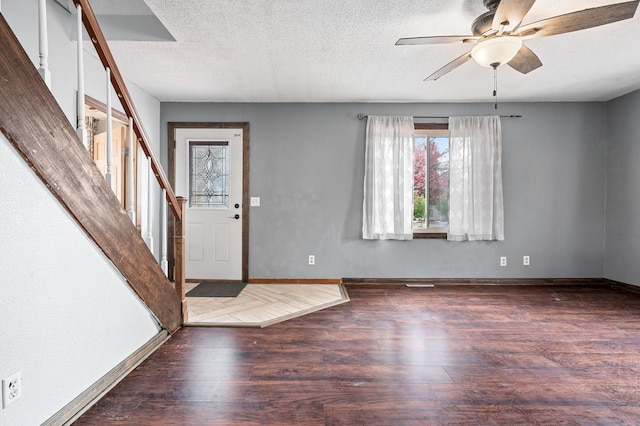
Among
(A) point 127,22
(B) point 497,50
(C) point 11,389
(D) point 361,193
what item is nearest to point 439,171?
(D) point 361,193

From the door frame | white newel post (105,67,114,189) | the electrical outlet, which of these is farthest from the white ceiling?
the electrical outlet

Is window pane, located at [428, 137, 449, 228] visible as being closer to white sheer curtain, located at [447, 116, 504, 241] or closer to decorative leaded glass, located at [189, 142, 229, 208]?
white sheer curtain, located at [447, 116, 504, 241]

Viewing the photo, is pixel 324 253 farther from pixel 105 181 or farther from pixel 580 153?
pixel 580 153

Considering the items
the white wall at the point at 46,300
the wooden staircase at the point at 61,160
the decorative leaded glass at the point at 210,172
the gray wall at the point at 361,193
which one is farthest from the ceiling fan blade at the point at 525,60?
the decorative leaded glass at the point at 210,172

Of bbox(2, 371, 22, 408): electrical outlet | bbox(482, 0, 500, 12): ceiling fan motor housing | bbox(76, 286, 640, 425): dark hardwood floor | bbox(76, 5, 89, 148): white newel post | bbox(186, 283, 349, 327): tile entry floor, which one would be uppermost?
bbox(482, 0, 500, 12): ceiling fan motor housing

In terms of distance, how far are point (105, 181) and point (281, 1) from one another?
4.99 feet

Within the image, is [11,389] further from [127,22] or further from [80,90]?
[127,22]

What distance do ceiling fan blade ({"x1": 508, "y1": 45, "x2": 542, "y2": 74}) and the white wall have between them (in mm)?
2846

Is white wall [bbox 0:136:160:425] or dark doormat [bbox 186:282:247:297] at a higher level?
white wall [bbox 0:136:160:425]

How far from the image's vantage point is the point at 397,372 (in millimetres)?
2137

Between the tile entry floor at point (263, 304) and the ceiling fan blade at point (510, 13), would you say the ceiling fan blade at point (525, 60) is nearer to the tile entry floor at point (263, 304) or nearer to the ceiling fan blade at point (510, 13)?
the ceiling fan blade at point (510, 13)

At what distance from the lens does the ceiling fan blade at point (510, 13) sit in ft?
5.81

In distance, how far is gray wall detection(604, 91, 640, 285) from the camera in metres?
4.05

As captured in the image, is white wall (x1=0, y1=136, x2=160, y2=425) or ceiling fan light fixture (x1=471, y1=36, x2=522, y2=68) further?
ceiling fan light fixture (x1=471, y1=36, x2=522, y2=68)
